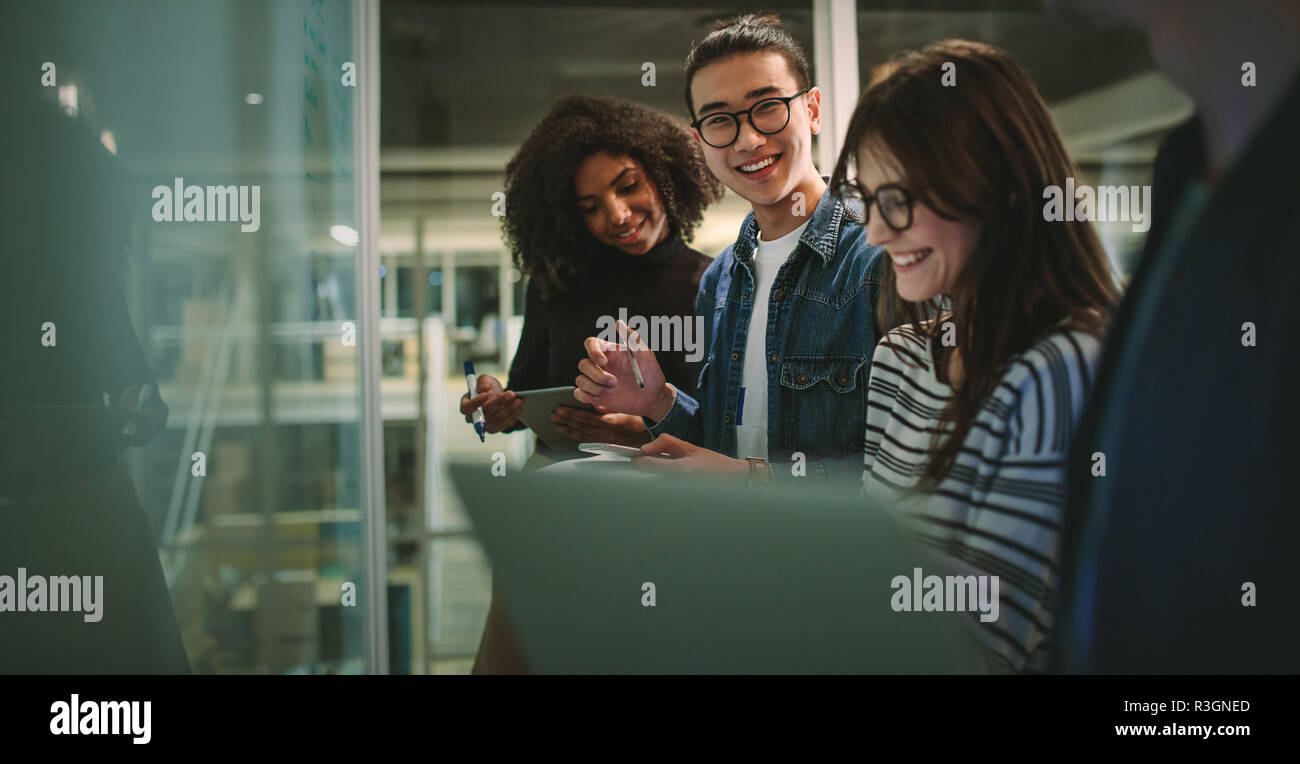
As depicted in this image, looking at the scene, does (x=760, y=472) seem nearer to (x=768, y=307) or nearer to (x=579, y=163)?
(x=768, y=307)

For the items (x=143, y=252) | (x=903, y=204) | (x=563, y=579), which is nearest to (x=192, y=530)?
(x=143, y=252)

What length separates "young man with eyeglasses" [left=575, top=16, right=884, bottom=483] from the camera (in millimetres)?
2076

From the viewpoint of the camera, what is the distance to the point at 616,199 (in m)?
2.09

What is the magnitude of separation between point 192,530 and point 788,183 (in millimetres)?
1743

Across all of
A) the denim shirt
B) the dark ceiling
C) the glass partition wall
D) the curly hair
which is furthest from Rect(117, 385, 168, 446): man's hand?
the denim shirt

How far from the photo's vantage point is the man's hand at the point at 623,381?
213 centimetres

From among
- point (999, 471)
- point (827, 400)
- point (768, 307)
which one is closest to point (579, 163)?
point (768, 307)

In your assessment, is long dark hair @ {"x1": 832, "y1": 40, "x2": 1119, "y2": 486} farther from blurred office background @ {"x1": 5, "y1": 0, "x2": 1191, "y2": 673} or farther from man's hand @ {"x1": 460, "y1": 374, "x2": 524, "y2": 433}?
man's hand @ {"x1": 460, "y1": 374, "x2": 524, "y2": 433}

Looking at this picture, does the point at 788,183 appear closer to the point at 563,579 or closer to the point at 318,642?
the point at 563,579

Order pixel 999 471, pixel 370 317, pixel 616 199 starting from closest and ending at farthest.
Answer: pixel 999 471 → pixel 616 199 → pixel 370 317

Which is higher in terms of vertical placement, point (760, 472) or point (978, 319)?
point (978, 319)

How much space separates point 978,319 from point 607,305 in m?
0.88

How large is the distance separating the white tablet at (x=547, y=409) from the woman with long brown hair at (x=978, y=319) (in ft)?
2.38

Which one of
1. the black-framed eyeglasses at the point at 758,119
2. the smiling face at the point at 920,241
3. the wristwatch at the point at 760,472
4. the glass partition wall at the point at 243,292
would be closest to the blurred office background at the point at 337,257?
the glass partition wall at the point at 243,292
